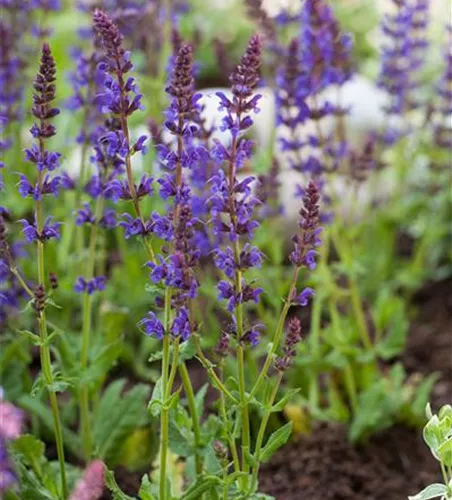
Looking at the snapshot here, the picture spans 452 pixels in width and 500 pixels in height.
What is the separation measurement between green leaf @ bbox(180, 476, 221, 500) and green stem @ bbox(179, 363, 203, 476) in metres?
0.12

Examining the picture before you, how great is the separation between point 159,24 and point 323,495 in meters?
2.24

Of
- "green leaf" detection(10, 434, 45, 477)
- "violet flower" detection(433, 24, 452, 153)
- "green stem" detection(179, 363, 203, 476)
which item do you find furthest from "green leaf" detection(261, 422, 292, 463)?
"violet flower" detection(433, 24, 452, 153)

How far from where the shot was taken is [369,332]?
4.51m

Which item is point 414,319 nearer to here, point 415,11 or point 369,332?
point 369,332

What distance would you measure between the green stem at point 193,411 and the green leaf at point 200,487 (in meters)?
0.12

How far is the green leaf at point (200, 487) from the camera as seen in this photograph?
102 inches

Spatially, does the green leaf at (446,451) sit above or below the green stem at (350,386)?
above

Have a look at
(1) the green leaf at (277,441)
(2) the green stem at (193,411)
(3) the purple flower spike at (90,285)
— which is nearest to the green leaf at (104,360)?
(3) the purple flower spike at (90,285)

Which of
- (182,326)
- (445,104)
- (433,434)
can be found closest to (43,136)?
(182,326)

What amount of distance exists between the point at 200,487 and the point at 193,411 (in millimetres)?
253

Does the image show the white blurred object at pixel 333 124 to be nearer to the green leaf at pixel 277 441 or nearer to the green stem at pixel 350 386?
the green stem at pixel 350 386

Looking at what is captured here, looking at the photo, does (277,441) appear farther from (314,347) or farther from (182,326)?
(314,347)

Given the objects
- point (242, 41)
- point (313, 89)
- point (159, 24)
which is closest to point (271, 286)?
point (313, 89)

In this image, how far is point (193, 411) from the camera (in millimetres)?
2791
